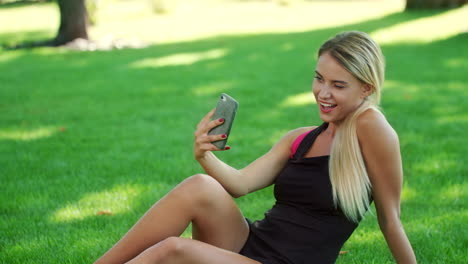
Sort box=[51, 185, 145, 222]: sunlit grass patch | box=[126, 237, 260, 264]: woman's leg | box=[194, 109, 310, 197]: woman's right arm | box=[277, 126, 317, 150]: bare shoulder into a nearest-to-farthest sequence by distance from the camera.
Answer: box=[126, 237, 260, 264]: woman's leg
box=[194, 109, 310, 197]: woman's right arm
box=[277, 126, 317, 150]: bare shoulder
box=[51, 185, 145, 222]: sunlit grass patch

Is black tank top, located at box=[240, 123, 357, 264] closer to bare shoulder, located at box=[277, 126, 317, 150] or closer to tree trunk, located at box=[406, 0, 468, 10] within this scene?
bare shoulder, located at box=[277, 126, 317, 150]

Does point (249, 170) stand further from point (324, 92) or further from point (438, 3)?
point (438, 3)

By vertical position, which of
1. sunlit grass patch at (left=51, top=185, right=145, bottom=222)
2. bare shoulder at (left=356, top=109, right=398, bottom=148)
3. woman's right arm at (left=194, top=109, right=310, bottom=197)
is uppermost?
bare shoulder at (left=356, top=109, right=398, bottom=148)

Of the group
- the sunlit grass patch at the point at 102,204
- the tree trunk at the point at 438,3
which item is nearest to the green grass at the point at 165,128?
the sunlit grass patch at the point at 102,204

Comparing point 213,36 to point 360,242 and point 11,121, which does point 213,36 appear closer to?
point 11,121

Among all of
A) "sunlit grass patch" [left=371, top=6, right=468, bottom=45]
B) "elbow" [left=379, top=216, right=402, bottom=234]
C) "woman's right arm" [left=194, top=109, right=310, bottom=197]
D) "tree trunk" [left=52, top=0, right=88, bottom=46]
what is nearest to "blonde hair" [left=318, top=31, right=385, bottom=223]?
"elbow" [left=379, top=216, right=402, bottom=234]

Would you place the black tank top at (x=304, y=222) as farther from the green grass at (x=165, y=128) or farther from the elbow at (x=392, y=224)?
the green grass at (x=165, y=128)

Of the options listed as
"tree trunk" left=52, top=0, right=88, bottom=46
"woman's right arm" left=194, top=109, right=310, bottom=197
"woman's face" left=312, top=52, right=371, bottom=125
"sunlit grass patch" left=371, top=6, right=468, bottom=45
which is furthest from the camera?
"tree trunk" left=52, top=0, right=88, bottom=46

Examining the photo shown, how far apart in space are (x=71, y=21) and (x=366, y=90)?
1214cm

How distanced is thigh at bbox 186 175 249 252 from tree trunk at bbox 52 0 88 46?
11750 millimetres

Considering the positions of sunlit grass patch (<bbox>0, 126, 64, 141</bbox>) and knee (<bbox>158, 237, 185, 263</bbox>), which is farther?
sunlit grass patch (<bbox>0, 126, 64, 141</bbox>)

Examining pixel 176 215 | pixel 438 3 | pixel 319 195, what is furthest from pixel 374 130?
pixel 438 3

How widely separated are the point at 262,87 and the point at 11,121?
3.29m

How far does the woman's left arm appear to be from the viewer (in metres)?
2.75
